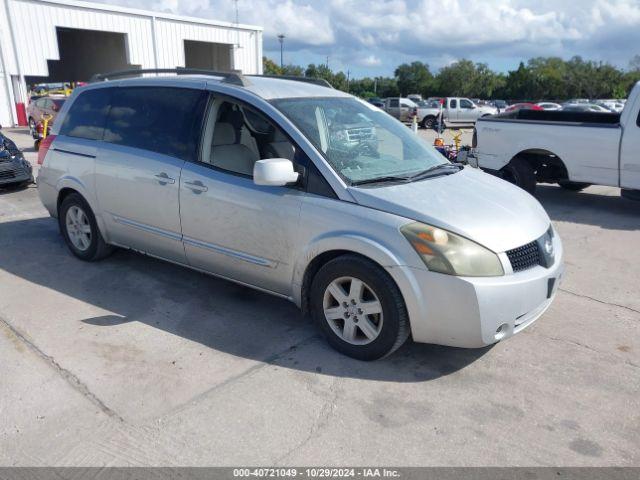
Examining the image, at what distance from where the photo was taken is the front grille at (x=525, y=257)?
3294 millimetres

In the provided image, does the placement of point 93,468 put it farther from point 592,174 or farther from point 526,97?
point 526,97

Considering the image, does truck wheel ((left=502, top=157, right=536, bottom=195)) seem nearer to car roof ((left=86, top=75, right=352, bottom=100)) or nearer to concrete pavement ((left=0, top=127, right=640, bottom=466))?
concrete pavement ((left=0, top=127, right=640, bottom=466))

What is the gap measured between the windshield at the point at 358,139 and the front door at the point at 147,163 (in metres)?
0.95

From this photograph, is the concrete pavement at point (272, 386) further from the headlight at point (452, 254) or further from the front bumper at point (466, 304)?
the headlight at point (452, 254)

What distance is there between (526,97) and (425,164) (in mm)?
68221

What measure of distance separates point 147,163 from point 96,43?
38.0 m

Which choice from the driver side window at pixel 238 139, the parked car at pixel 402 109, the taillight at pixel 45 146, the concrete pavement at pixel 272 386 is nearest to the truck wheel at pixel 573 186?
the concrete pavement at pixel 272 386

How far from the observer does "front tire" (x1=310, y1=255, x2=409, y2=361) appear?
10.8 ft

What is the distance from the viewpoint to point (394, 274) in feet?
10.6

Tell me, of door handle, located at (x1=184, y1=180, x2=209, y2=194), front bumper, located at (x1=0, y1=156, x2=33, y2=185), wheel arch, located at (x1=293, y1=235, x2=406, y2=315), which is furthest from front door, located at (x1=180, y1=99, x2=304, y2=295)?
front bumper, located at (x1=0, y1=156, x2=33, y2=185)

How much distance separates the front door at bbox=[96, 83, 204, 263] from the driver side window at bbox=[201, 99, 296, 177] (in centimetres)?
14

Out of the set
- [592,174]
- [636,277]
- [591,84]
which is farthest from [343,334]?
[591,84]

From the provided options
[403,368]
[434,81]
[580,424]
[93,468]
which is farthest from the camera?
[434,81]

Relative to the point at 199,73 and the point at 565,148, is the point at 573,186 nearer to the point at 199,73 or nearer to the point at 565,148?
the point at 565,148
